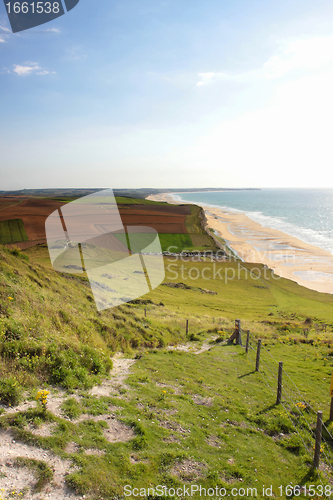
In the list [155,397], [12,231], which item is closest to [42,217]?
[12,231]

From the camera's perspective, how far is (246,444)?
6.70 meters

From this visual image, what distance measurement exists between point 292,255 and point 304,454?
58.9m

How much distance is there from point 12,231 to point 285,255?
202ft

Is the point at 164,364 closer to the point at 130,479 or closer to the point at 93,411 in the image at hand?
the point at 93,411

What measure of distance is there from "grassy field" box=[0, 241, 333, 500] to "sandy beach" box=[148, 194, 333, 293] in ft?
104

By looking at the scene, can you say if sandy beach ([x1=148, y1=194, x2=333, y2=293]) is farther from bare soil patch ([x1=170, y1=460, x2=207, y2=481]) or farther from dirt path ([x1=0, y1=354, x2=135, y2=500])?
dirt path ([x1=0, y1=354, x2=135, y2=500])

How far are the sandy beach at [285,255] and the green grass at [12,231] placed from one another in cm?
4826

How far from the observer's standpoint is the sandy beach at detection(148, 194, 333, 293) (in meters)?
45.5

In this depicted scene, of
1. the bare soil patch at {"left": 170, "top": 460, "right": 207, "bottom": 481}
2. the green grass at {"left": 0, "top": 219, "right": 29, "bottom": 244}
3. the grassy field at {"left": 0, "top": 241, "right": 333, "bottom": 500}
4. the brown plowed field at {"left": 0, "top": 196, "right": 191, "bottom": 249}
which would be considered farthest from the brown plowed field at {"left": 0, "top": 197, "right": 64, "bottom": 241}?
the bare soil patch at {"left": 170, "top": 460, "right": 207, "bottom": 481}

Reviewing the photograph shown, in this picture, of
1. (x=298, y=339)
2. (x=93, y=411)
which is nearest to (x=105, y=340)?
(x=93, y=411)

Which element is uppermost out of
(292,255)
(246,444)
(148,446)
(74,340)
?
(74,340)

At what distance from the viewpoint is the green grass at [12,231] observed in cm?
5416

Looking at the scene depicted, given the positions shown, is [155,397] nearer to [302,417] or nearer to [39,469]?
[39,469]

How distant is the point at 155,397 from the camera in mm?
8180
